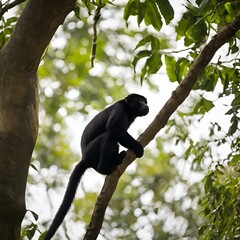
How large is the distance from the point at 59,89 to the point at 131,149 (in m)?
6.90

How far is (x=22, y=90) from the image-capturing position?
260 centimetres

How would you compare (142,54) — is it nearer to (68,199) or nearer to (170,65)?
(170,65)

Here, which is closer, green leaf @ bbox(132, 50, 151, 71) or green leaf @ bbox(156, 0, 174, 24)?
green leaf @ bbox(156, 0, 174, 24)

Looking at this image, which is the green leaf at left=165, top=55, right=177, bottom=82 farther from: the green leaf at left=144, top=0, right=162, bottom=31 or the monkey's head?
the monkey's head

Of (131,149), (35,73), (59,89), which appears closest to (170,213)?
(59,89)

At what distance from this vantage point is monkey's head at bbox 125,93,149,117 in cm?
524

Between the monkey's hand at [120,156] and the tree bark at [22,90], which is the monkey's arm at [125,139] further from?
the tree bark at [22,90]

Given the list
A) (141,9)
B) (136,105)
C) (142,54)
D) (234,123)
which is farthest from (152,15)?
(136,105)

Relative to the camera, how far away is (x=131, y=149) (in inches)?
156

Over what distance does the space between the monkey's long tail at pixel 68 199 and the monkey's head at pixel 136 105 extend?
2.52ft

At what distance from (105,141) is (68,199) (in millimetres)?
619

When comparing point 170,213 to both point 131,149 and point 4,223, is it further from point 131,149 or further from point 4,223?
point 4,223

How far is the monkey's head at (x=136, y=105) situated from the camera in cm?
524

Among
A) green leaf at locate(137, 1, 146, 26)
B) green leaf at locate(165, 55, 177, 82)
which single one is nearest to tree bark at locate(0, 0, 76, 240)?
green leaf at locate(137, 1, 146, 26)
